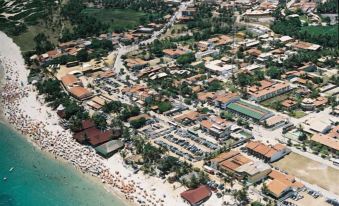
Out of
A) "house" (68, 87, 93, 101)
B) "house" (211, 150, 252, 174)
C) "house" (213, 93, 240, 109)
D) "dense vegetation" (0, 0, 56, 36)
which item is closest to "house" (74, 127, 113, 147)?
"house" (68, 87, 93, 101)

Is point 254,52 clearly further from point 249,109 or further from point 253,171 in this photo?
point 253,171

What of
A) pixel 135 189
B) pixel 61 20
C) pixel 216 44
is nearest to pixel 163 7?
pixel 61 20

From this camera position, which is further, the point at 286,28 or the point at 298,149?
the point at 286,28

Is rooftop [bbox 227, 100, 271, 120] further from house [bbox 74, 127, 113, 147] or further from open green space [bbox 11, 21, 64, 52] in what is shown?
open green space [bbox 11, 21, 64, 52]

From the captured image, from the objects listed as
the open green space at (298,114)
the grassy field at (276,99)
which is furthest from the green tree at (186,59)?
the open green space at (298,114)

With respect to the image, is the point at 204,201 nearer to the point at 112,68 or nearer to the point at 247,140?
the point at 247,140

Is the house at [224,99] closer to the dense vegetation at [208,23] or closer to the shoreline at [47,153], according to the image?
the shoreline at [47,153]

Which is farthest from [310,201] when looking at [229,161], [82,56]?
[82,56]
